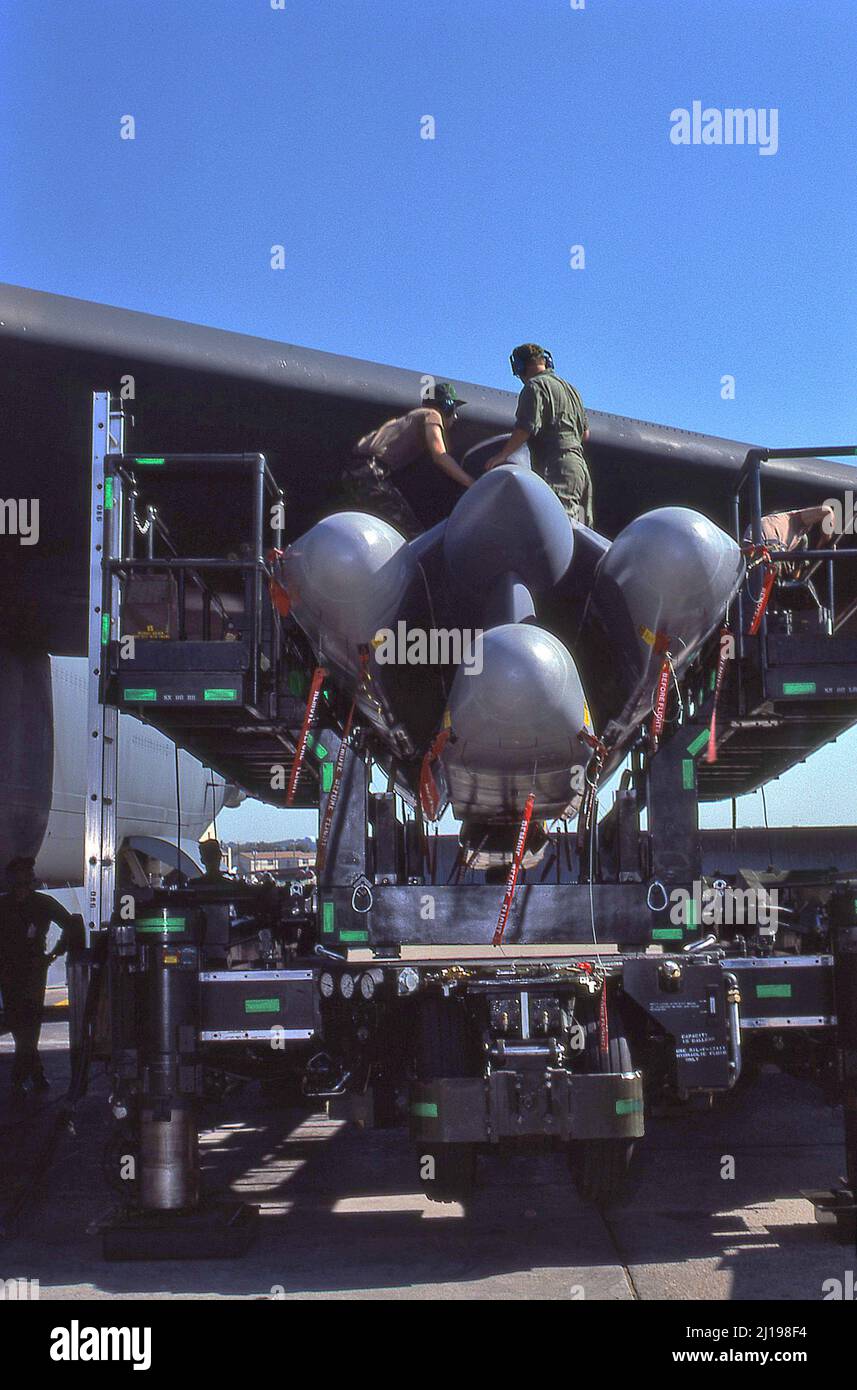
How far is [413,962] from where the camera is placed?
18.3 ft

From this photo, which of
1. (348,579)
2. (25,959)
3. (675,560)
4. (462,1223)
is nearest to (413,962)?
(462,1223)

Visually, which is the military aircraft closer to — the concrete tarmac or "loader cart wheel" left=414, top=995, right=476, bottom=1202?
"loader cart wheel" left=414, top=995, right=476, bottom=1202

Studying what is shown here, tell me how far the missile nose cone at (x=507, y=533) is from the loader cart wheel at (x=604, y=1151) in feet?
6.60

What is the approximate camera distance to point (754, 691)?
6348 mm

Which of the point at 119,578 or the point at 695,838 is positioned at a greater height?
the point at 119,578

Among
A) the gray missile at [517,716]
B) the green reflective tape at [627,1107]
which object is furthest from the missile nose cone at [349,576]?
the green reflective tape at [627,1107]

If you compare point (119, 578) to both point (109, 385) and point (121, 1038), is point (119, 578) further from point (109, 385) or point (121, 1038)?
point (109, 385)

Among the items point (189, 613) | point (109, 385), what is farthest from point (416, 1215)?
point (109, 385)

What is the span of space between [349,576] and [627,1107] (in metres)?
2.50

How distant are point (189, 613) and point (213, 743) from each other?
8.46ft

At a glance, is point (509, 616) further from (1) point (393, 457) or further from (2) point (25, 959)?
(2) point (25, 959)

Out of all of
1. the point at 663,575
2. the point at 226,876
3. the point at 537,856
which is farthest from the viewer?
the point at 226,876
